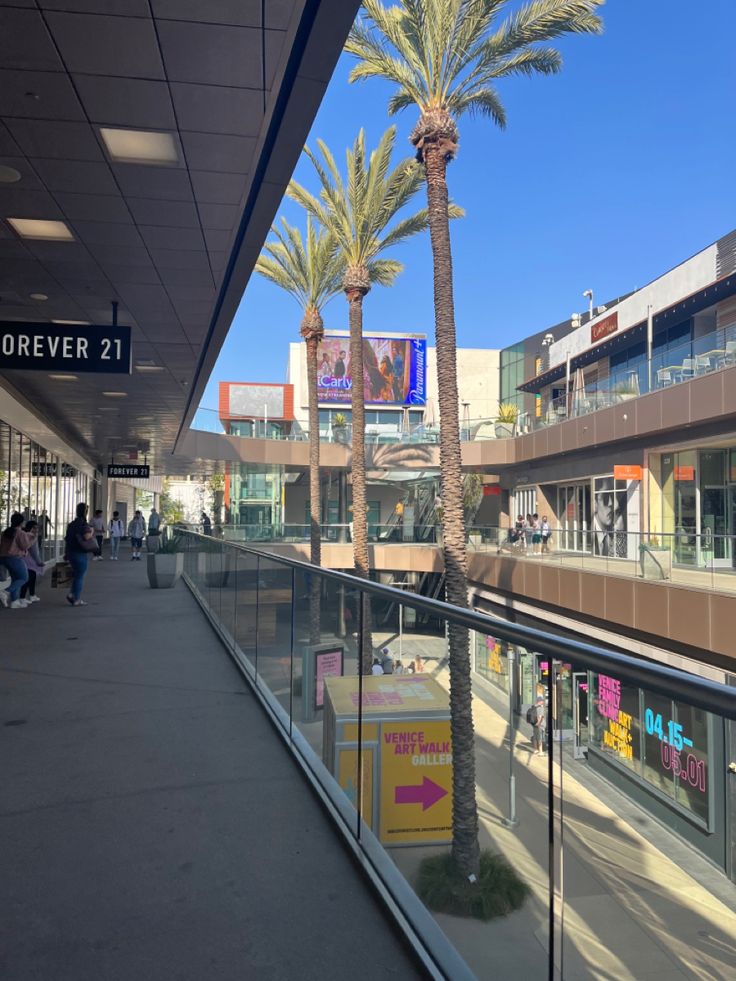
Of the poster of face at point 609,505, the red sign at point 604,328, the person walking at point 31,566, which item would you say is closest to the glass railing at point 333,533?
the poster of face at point 609,505

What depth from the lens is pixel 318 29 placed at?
4.65 meters

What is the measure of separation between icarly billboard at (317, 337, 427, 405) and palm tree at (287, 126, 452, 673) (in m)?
42.0

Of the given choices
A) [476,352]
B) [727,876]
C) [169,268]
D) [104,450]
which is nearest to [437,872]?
[727,876]

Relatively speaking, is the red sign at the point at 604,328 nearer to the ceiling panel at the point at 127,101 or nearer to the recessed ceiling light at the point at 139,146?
the recessed ceiling light at the point at 139,146

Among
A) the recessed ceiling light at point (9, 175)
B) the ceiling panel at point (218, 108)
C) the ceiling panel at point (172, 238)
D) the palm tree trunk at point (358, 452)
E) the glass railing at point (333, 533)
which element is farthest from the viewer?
the glass railing at point (333, 533)

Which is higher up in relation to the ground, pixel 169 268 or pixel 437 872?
pixel 169 268

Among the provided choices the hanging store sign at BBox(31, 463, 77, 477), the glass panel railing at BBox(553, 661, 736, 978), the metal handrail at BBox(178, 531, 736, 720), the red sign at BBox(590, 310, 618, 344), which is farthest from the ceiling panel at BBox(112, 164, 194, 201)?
the red sign at BBox(590, 310, 618, 344)

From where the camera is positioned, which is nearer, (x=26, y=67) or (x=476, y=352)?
(x=26, y=67)

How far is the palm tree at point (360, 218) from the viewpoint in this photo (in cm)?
2239

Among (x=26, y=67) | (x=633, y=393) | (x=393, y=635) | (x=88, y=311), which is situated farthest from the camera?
(x=633, y=393)

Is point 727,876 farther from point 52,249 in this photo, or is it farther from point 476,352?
point 476,352

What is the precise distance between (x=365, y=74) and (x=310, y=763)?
57.0 ft

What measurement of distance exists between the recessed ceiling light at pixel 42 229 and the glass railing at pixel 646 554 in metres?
14.1

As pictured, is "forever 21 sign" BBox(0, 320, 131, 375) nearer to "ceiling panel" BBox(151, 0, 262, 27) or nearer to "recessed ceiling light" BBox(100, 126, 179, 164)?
"recessed ceiling light" BBox(100, 126, 179, 164)
